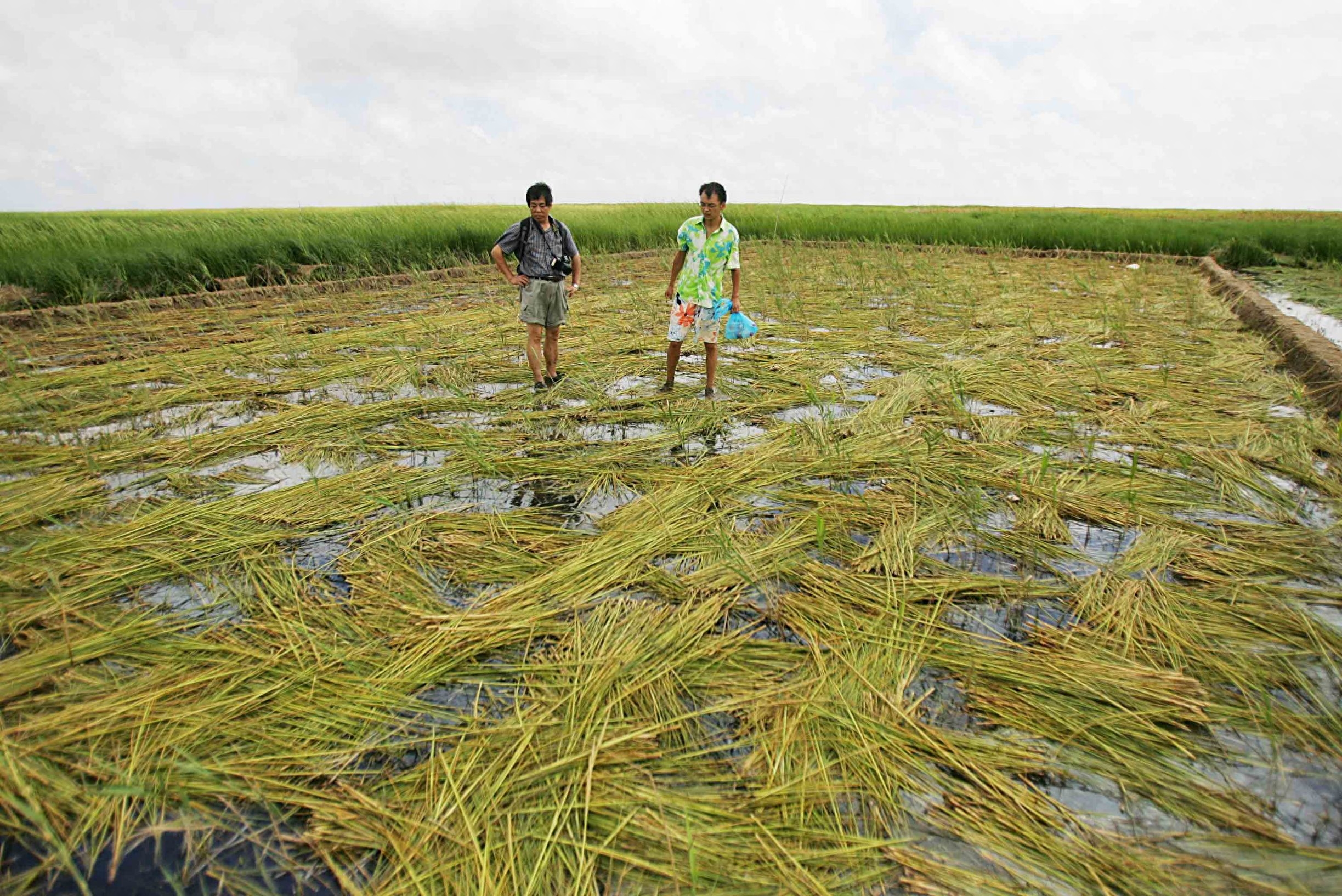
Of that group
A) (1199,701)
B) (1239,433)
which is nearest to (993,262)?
(1239,433)

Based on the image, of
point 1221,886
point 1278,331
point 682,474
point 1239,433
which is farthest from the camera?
point 1278,331

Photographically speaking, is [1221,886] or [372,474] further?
[372,474]

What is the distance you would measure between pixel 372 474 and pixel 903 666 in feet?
7.65

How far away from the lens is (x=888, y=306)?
24.0ft

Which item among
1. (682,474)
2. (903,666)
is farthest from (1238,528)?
(682,474)

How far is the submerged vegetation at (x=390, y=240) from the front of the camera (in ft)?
23.5

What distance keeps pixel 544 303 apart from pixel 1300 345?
5.27 m

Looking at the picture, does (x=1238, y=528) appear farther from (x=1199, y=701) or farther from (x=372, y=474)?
(x=372, y=474)

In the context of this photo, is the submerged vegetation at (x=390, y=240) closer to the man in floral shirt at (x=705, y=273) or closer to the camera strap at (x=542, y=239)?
the camera strap at (x=542, y=239)

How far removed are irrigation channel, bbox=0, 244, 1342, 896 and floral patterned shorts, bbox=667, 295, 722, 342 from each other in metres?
0.39

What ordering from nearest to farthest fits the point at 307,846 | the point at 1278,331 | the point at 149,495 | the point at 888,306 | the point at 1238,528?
the point at 307,846, the point at 1238,528, the point at 149,495, the point at 1278,331, the point at 888,306

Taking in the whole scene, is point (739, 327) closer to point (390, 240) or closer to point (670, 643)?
point (670, 643)

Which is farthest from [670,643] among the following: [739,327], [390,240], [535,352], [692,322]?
[390,240]

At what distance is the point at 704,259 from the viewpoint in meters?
4.12
